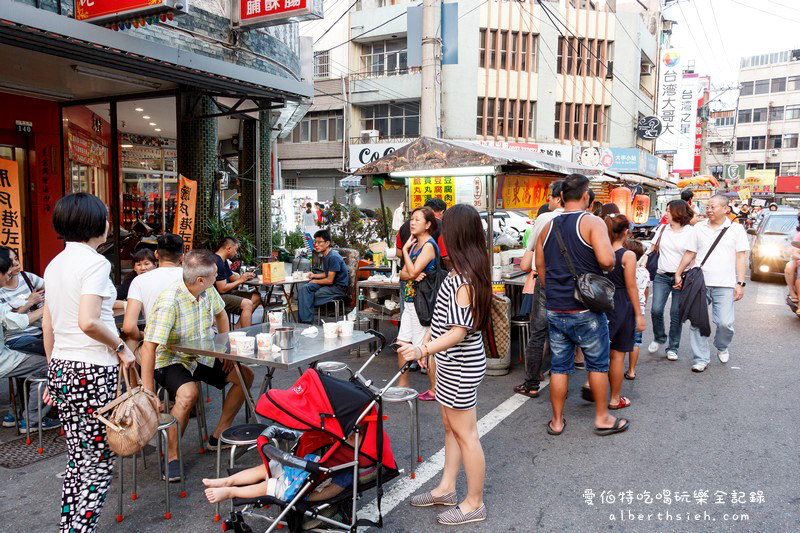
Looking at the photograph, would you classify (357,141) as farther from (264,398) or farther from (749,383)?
(264,398)

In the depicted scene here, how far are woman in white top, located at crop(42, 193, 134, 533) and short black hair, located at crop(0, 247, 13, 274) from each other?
2217 mm

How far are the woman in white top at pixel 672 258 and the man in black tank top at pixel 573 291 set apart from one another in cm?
265

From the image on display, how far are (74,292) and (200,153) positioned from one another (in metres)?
7.12

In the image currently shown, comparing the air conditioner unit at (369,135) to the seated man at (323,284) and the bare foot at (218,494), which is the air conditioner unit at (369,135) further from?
the bare foot at (218,494)

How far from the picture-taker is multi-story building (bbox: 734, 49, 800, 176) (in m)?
55.2

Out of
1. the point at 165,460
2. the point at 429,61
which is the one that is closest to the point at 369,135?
the point at 429,61

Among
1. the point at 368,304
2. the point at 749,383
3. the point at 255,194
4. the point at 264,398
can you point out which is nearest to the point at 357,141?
the point at 255,194

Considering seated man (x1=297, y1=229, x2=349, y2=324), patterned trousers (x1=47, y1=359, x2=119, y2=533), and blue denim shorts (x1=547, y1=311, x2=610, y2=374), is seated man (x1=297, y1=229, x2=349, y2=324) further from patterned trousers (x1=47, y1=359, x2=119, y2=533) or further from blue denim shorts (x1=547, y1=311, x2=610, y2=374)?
patterned trousers (x1=47, y1=359, x2=119, y2=533)

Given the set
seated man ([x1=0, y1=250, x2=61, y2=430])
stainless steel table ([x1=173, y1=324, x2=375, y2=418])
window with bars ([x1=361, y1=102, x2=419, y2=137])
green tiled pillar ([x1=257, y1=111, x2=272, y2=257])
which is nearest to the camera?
stainless steel table ([x1=173, y1=324, x2=375, y2=418])

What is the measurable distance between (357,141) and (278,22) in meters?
20.8

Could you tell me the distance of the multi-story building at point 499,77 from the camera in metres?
26.8

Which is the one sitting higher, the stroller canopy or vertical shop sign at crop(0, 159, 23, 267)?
vertical shop sign at crop(0, 159, 23, 267)

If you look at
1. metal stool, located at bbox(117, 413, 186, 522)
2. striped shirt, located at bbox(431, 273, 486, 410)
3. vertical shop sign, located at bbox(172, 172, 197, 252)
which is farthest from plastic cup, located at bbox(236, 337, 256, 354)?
vertical shop sign, located at bbox(172, 172, 197, 252)

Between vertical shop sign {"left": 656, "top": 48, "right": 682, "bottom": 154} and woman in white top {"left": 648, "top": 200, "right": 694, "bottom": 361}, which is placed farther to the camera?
vertical shop sign {"left": 656, "top": 48, "right": 682, "bottom": 154}
